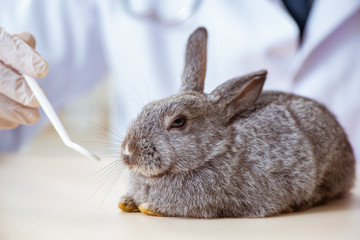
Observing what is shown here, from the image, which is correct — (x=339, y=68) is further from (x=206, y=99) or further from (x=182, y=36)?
(x=206, y=99)

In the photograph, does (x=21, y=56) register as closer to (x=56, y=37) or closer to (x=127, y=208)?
(x=127, y=208)

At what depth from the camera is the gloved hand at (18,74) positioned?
999 mm

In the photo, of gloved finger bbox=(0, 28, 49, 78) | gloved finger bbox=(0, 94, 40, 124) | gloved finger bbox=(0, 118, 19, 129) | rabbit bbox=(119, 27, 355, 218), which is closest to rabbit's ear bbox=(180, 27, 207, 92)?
rabbit bbox=(119, 27, 355, 218)

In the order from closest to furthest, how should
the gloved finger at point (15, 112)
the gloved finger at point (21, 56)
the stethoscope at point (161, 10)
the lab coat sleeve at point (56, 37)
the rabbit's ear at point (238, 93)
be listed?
the rabbit's ear at point (238, 93) < the gloved finger at point (21, 56) < the gloved finger at point (15, 112) < the stethoscope at point (161, 10) < the lab coat sleeve at point (56, 37)

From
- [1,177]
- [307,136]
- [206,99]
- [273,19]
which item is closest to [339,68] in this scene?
[273,19]

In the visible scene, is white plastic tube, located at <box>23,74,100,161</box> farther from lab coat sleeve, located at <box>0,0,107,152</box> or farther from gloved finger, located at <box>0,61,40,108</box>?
lab coat sleeve, located at <box>0,0,107,152</box>

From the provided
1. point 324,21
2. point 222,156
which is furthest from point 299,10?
point 222,156

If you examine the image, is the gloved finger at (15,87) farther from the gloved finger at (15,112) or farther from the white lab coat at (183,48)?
the white lab coat at (183,48)

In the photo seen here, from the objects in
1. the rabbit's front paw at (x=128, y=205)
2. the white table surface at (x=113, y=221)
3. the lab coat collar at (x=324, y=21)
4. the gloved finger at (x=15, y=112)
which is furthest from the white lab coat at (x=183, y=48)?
the rabbit's front paw at (x=128, y=205)

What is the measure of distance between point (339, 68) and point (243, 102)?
2.76 ft

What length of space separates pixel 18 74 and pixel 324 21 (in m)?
0.96

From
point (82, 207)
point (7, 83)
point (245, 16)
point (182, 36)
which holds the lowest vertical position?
point (82, 207)

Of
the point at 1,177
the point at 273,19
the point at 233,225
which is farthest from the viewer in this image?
the point at 273,19

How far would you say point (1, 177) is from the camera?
4.10 feet
